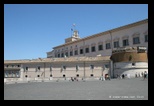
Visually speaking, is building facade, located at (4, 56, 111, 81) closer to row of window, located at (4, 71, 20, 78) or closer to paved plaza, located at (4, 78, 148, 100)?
row of window, located at (4, 71, 20, 78)

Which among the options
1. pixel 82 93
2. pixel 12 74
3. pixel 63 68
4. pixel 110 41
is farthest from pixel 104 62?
pixel 82 93

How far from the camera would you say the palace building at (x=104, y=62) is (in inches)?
1513

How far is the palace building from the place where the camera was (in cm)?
3844

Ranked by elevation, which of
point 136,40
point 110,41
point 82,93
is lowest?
point 82,93

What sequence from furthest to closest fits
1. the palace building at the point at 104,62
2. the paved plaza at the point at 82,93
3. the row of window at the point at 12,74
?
the row of window at the point at 12,74, the palace building at the point at 104,62, the paved plaza at the point at 82,93

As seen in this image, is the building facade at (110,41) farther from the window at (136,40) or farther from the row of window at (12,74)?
the row of window at (12,74)

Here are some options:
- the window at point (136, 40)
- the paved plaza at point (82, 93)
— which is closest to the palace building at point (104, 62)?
the window at point (136, 40)

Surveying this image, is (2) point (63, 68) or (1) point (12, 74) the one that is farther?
(1) point (12, 74)

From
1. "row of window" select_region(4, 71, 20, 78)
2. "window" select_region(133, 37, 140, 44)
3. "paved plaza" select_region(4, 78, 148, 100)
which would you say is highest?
"window" select_region(133, 37, 140, 44)

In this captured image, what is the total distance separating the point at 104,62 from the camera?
4256 cm

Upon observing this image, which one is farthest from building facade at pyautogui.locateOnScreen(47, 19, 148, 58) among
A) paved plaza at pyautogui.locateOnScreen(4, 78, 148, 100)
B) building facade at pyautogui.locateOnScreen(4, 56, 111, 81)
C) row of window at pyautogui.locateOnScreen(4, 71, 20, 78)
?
paved plaza at pyautogui.locateOnScreen(4, 78, 148, 100)

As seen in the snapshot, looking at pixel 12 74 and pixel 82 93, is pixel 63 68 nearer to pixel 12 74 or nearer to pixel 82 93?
pixel 12 74
